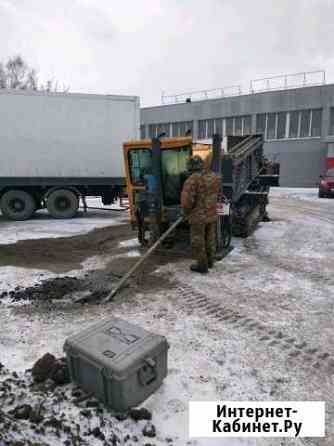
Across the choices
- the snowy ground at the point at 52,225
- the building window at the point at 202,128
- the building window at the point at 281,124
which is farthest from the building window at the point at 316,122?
the snowy ground at the point at 52,225

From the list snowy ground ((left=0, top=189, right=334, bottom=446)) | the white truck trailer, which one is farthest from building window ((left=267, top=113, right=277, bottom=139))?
snowy ground ((left=0, top=189, right=334, bottom=446))

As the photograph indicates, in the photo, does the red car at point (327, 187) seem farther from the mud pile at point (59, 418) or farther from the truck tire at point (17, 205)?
the mud pile at point (59, 418)

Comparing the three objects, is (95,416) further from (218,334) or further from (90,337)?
(218,334)

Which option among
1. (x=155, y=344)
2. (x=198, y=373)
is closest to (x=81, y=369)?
(x=155, y=344)

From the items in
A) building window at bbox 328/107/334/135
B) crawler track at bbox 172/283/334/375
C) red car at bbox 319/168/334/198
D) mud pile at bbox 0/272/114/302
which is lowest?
crawler track at bbox 172/283/334/375

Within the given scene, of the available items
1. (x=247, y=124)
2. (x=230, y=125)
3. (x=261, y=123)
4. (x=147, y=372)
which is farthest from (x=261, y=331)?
(x=230, y=125)

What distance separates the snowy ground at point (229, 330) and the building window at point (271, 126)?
74.1 feet

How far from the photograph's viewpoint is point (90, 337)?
9.41 ft

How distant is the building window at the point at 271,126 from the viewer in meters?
27.3

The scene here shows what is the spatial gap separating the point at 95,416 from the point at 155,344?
2.26 ft

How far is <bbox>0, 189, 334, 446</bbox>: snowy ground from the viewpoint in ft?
9.45

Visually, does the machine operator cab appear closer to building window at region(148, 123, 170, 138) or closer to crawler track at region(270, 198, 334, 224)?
crawler track at region(270, 198, 334, 224)

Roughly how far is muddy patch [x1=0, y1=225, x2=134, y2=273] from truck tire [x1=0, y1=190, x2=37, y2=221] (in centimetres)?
334

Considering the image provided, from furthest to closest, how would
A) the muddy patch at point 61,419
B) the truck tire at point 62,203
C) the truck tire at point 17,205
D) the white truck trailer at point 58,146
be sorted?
1. the truck tire at point 62,203
2. the truck tire at point 17,205
3. the white truck trailer at point 58,146
4. the muddy patch at point 61,419
